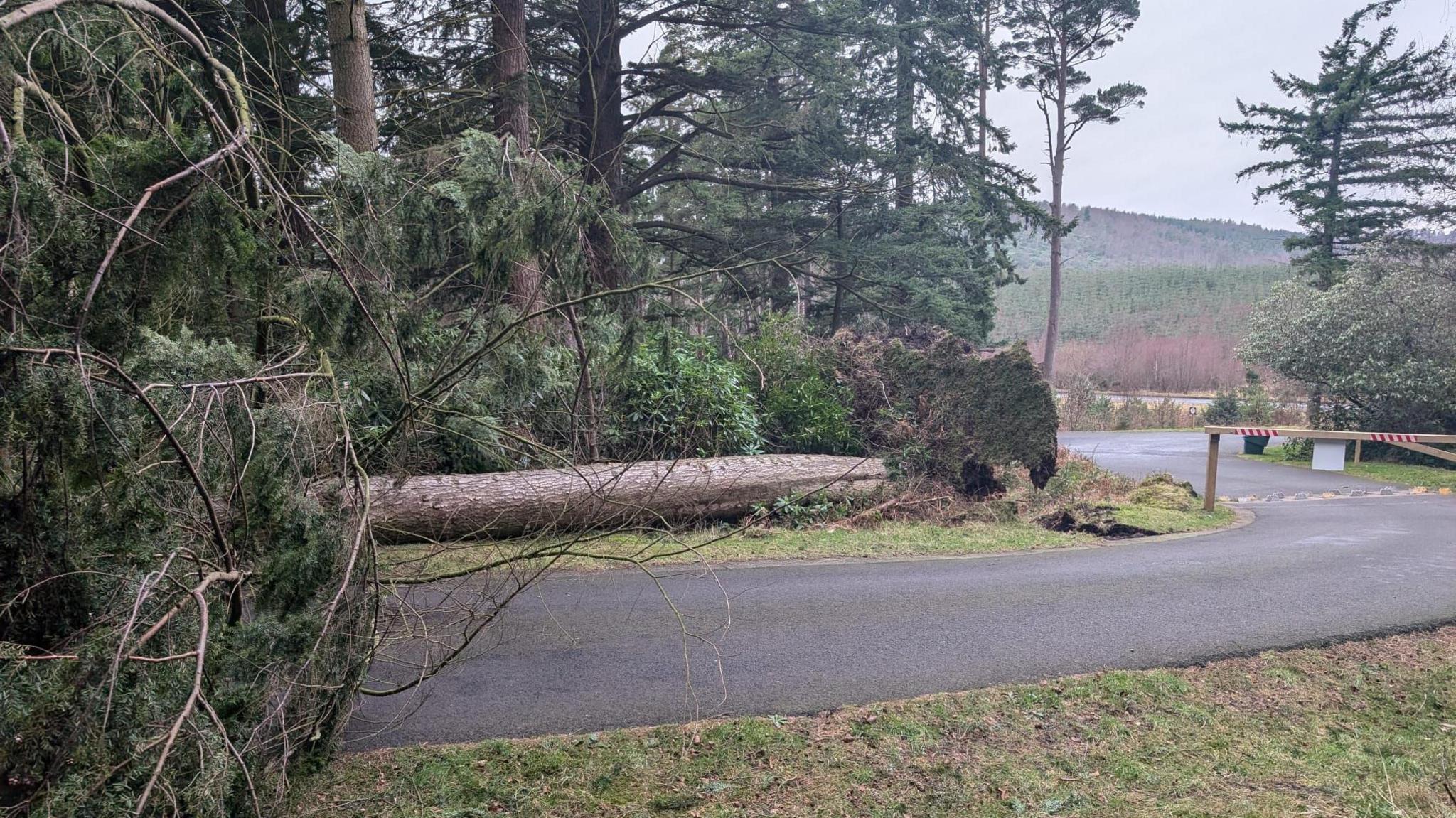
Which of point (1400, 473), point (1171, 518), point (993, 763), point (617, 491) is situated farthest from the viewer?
point (1400, 473)

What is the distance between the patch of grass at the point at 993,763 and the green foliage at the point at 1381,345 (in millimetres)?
17540

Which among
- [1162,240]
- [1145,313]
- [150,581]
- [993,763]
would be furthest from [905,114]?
[1162,240]

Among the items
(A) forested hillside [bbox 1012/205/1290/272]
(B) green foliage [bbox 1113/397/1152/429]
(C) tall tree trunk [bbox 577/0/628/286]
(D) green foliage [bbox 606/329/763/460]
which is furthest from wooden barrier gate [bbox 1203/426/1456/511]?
(A) forested hillside [bbox 1012/205/1290/272]

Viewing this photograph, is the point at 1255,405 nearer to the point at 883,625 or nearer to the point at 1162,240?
the point at 883,625

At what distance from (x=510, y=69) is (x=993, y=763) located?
9799mm

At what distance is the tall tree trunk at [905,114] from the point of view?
19922 mm

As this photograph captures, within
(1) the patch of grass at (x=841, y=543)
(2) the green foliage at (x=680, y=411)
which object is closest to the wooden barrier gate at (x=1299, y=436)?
(1) the patch of grass at (x=841, y=543)

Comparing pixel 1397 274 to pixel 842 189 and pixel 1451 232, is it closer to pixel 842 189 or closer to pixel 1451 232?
pixel 1451 232

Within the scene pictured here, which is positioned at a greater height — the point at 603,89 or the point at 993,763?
the point at 603,89

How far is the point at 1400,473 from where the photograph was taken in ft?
58.5

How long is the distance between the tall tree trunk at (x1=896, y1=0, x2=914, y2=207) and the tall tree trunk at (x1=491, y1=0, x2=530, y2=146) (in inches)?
416

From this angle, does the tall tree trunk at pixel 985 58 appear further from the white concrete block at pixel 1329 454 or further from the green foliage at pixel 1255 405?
the white concrete block at pixel 1329 454

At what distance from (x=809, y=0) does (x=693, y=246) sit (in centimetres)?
534

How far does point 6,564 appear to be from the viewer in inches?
104
